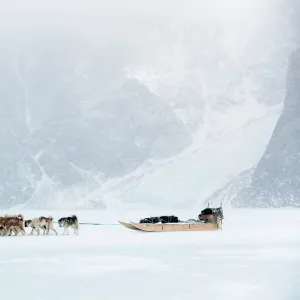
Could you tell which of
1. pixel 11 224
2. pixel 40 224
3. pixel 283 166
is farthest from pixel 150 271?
pixel 283 166

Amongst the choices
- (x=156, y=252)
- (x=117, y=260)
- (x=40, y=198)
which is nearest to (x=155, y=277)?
(x=117, y=260)

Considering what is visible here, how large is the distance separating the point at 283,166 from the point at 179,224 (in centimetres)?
9141

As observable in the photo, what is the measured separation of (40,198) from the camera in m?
189

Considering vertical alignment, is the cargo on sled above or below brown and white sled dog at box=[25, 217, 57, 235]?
above

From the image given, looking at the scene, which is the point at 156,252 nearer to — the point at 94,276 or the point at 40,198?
the point at 94,276

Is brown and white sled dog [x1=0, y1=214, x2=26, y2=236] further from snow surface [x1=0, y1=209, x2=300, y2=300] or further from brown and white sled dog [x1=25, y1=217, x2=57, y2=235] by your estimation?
snow surface [x1=0, y1=209, x2=300, y2=300]

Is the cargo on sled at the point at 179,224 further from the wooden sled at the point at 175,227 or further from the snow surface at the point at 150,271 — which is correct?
the snow surface at the point at 150,271

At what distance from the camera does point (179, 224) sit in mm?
41156

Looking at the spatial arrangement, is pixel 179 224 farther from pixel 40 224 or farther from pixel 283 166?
pixel 283 166

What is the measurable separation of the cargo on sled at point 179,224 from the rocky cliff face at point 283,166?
284 feet

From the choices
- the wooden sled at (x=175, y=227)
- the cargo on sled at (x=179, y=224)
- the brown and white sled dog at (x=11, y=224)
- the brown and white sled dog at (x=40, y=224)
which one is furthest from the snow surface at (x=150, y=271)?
the cargo on sled at (x=179, y=224)

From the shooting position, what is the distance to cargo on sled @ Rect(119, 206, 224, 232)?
133ft

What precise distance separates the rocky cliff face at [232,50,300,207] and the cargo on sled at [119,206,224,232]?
86460mm

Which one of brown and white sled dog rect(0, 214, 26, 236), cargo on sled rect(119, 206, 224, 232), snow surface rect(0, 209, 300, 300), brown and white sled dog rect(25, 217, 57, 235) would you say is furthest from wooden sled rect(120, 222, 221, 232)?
snow surface rect(0, 209, 300, 300)
